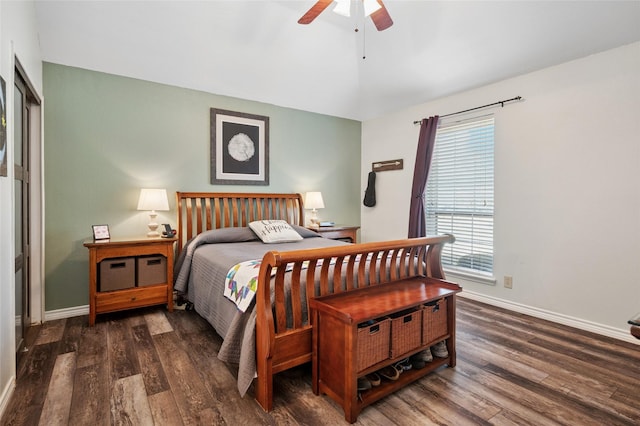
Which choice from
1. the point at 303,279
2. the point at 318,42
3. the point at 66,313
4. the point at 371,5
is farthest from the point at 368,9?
the point at 66,313

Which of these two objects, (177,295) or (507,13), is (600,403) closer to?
(507,13)

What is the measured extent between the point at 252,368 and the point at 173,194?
2.48 metres

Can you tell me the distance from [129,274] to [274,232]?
4.66ft

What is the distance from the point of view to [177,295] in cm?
356

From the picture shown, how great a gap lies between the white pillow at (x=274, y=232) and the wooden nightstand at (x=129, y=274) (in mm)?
845

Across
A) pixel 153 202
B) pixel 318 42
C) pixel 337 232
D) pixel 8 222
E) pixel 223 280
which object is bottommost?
pixel 223 280

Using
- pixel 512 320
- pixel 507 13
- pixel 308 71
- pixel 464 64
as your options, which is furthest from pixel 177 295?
pixel 507 13

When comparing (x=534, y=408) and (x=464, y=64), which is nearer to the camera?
(x=534, y=408)

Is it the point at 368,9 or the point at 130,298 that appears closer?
the point at 368,9

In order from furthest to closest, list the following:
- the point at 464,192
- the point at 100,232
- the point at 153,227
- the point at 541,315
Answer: the point at 464,192 → the point at 153,227 → the point at 541,315 → the point at 100,232

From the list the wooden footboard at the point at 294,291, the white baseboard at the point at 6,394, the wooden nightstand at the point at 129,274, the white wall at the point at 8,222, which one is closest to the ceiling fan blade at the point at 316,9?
the wooden footboard at the point at 294,291

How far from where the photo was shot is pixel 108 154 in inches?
130

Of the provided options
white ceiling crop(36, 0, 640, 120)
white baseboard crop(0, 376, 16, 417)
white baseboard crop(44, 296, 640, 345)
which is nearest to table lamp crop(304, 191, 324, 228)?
white ceiling crop(36, 0, 640, 120)

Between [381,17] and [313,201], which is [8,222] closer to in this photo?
[381,17]
